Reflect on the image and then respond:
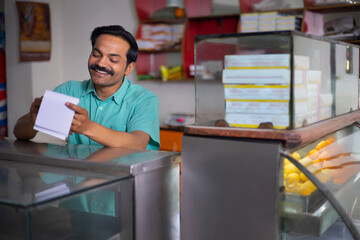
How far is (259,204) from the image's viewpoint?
126cm

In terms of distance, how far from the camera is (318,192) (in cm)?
131

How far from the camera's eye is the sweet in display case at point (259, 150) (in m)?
1.25

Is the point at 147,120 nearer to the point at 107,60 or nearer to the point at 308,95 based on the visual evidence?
the point at 107,60

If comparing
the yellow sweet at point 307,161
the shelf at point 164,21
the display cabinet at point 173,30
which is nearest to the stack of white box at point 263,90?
the yellow sweet at point 307,161

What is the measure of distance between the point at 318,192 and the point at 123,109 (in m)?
1.18

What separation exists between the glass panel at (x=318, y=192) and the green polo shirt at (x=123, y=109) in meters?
0.85

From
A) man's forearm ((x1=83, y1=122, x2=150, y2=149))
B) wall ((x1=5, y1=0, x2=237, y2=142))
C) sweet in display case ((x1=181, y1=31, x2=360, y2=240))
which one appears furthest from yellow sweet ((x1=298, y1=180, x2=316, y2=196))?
wall ((x1=5, y1=0, x2=237, y2=142))

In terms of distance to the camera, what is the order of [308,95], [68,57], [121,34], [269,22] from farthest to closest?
[68,57] → [269,22] → [121,34] → [308,95]

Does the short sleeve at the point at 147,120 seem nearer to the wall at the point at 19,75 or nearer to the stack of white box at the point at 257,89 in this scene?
the stack of white box at the point at 257,89

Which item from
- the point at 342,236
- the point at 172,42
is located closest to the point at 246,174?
the point at 342,236

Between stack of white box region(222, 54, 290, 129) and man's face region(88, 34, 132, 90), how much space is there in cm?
86

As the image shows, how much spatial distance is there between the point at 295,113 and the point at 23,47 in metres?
4.52

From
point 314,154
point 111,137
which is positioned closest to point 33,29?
point 111,137

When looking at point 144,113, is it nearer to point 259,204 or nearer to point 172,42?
point 259,204
